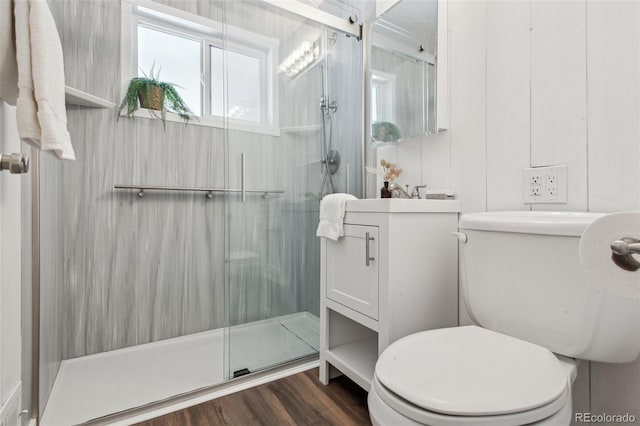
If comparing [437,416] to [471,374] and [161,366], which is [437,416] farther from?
[161,366]

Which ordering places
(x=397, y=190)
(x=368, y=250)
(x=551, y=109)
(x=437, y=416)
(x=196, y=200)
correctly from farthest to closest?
(x=196, y=200) < (x=397, y=190) < (x=368, y=250) < (x=551, y=109) < (x=437, y=416)

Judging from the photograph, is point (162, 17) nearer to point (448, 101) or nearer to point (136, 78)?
point (136, 78)

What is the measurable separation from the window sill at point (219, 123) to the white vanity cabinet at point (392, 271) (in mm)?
632

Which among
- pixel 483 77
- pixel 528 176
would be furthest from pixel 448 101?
pixel 528 176

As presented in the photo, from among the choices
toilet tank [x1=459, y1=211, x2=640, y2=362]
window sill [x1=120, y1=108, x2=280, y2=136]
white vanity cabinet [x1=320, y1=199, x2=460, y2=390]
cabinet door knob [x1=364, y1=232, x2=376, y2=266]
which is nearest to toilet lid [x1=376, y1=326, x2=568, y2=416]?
toilet tank [x1=459, y1=211, x2=640, y2=362]

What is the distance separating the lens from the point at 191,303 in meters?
2.02

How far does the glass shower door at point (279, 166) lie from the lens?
1.57m

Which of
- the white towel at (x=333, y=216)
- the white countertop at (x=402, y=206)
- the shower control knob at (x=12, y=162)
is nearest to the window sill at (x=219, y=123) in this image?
the white towel at (x=333, y=216)

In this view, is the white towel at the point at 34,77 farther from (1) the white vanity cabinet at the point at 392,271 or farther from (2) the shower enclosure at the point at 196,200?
(1) the white vanity cabinet at the point at 392,271

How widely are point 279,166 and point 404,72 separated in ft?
2.58

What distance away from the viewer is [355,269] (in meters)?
1.32

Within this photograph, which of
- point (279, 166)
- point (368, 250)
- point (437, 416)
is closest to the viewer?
point (437, 416)

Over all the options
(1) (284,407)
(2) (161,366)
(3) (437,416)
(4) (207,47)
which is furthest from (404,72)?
(2) (161,366)

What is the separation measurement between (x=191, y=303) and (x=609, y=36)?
2.25 meters
